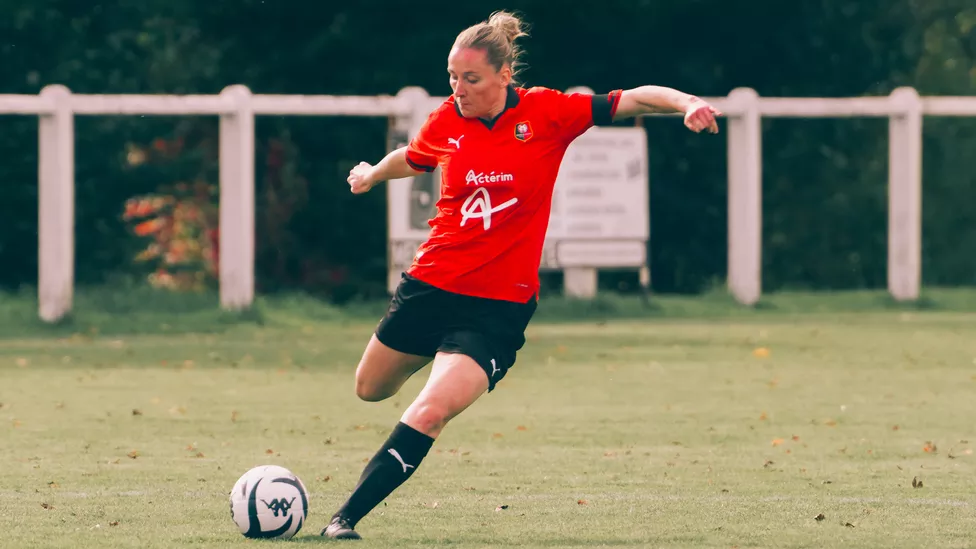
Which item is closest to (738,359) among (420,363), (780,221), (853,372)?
(853,372)

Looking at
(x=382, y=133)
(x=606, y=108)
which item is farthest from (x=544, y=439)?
(x=382, y=133)

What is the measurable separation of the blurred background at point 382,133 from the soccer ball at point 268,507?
675 inches

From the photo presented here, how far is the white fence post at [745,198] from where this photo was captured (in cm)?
2436

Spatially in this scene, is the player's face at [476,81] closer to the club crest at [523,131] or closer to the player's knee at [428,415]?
the club crest at [523,131]

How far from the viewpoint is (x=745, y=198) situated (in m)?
24.4

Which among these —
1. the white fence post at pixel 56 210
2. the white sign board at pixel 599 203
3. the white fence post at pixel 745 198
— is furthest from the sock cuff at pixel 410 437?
the white fence post at pixel 745 198

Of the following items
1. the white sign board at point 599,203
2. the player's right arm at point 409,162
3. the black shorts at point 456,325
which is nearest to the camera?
the black shorts at point 456,325

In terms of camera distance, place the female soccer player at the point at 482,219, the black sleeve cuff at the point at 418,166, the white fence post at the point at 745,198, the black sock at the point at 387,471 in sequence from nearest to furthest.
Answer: the black sock at the point at 387,471 → the female soccer player at the point at 482,219 → the black sleeve cuff at the point at 418,166 → the white fence post at the point at 745,198

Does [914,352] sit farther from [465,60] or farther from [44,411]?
[465,60]

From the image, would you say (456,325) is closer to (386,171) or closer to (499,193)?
(499,193)

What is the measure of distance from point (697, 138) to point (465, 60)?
781 inches

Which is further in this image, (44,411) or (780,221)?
(780,221)

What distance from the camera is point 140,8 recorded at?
85.0ft

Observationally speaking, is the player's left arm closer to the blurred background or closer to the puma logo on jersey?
the puma logo on jersey
